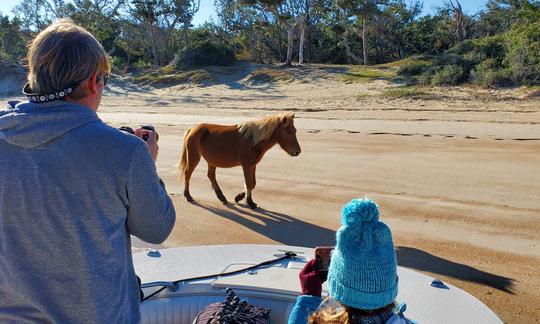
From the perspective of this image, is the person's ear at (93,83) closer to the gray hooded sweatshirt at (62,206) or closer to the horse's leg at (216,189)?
the gray hooded sweatshirt at (62,206)

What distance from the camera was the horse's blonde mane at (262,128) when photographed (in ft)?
26.7

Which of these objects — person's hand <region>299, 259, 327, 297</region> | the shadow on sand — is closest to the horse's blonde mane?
the shadow on sand

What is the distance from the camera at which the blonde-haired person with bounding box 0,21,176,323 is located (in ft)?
5.79

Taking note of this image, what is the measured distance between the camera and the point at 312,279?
2498 millimetres

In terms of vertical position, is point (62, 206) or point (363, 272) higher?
point (62, 206)

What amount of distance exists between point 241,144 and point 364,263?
649 cm

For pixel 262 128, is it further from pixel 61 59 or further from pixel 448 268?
pixel 61 59

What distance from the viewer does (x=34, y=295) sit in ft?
5.89

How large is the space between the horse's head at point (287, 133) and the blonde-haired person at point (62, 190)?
6.29m

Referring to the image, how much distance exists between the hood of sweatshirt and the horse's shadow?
507cm

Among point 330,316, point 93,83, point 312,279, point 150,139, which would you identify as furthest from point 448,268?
point 93,83

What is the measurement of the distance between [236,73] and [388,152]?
21.9 m

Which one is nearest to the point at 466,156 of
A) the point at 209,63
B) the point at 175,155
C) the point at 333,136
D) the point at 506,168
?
the point at 506,168

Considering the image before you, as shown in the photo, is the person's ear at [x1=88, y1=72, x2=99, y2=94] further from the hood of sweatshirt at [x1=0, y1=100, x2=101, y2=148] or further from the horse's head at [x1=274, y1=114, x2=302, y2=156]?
the horse's head at [x1=274, y1=114, x2=302, y2=156]
